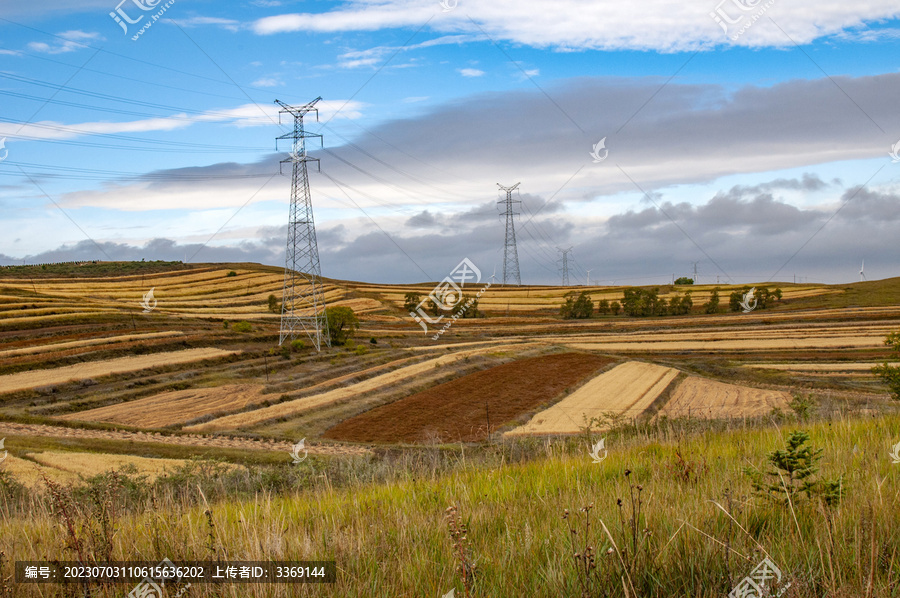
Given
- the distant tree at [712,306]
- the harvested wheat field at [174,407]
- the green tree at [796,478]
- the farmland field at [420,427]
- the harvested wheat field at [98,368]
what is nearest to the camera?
the farmland field at [420,427]

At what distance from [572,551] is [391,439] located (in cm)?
3035

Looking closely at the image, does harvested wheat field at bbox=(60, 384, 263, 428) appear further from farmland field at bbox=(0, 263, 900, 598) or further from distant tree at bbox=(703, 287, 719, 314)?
distant tree at bbox=(703, 287, 719, 314)

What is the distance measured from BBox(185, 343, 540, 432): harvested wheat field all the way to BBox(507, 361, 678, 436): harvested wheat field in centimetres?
→ 1350

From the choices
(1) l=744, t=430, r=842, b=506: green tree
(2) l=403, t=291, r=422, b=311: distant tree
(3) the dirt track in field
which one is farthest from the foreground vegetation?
(2) l=403, t=291, r=422, b=311: distant tree

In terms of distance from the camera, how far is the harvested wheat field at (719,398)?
36500 mm

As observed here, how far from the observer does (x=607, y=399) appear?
4291 cm

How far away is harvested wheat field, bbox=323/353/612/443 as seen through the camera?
33.9m

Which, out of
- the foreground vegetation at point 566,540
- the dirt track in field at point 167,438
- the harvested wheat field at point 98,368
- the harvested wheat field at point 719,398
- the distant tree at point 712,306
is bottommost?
the harvested wheat field at point 719,398

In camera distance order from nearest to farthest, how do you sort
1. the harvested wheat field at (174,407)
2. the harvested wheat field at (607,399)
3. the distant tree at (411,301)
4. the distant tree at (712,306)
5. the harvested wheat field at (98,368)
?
the harvested wheat field at (607,399) → the harvested wheat field at (174,407) → the harvested wheat field at (98,368) → the distant tree at (712,306) → the distant tree at (411,301)

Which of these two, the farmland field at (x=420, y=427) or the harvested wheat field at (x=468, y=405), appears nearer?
the farmland field at (x=420, y=427)

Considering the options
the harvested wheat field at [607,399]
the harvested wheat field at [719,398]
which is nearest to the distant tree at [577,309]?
the harvested wheat field at [607,399]

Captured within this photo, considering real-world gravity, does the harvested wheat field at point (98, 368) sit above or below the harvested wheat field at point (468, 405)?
above

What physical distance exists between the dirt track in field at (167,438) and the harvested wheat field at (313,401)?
2480mm

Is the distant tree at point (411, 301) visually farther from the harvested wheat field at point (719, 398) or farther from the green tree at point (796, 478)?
the green tree at point (796, 478)
